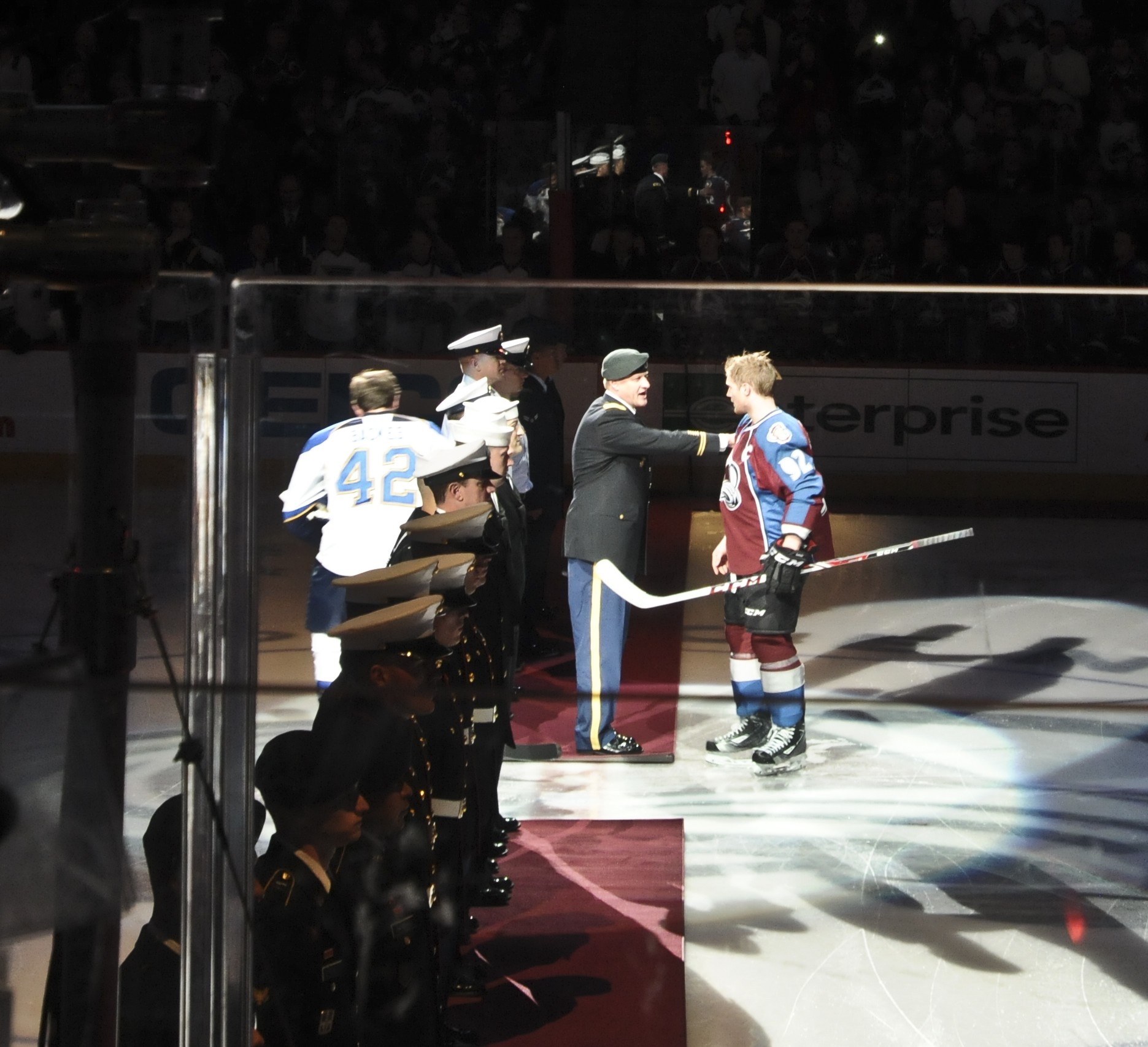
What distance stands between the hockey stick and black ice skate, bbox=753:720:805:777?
0.20 m

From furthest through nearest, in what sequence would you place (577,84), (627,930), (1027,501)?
(577,84) → (1027,501) → (627,930)

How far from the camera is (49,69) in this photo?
7211 millimetres

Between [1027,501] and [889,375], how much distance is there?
0.53m

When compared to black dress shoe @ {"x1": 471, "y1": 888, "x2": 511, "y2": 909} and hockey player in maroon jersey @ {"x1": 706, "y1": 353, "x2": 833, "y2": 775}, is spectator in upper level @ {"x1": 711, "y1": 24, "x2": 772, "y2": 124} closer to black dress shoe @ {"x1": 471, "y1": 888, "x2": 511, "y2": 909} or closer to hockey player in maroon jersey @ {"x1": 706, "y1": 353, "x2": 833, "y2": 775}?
hockey player in maroon jersey @ {"x1": 706, "y1": 353, "x2": 833, "y2": 775}

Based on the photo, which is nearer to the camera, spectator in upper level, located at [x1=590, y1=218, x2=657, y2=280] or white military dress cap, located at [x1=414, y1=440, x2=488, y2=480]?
white military dress cap, located at [x1=414, y1=440, x2=488, y2=480]

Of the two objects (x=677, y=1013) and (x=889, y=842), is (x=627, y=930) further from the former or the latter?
(x=889, y=842)

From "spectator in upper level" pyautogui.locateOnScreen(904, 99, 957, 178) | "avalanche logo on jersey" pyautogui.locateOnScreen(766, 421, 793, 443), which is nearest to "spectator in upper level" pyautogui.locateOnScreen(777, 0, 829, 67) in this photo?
"spectator in upper level" pyautogui.locateOnScreen(904, 99, 957, 178)

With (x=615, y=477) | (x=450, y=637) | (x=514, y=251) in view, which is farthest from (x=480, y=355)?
(x=514, y=251)

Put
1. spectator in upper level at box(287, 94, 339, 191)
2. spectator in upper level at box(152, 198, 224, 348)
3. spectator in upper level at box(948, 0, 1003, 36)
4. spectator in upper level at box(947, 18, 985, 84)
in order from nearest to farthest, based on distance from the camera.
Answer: spectator in upper level at box(152, 198, 224, 348)
spectator in upper level at box(287, 94, 339, 191)
spectator in upper level at box(947, 18, 985, 84)
spectator in upper level at box(948, 0, 1003, 36)

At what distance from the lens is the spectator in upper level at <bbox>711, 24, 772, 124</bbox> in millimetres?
8438

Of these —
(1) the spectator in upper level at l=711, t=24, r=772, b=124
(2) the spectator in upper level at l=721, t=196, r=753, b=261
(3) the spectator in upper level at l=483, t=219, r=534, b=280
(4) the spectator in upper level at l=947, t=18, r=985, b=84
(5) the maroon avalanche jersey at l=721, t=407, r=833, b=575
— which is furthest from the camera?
(4) the spectator in upper level at l=947, t=18, r=985, b=84

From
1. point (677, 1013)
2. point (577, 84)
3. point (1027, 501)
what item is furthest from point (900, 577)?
point (577, 84)

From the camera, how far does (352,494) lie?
1.72 metres

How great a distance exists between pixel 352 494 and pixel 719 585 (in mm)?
545
